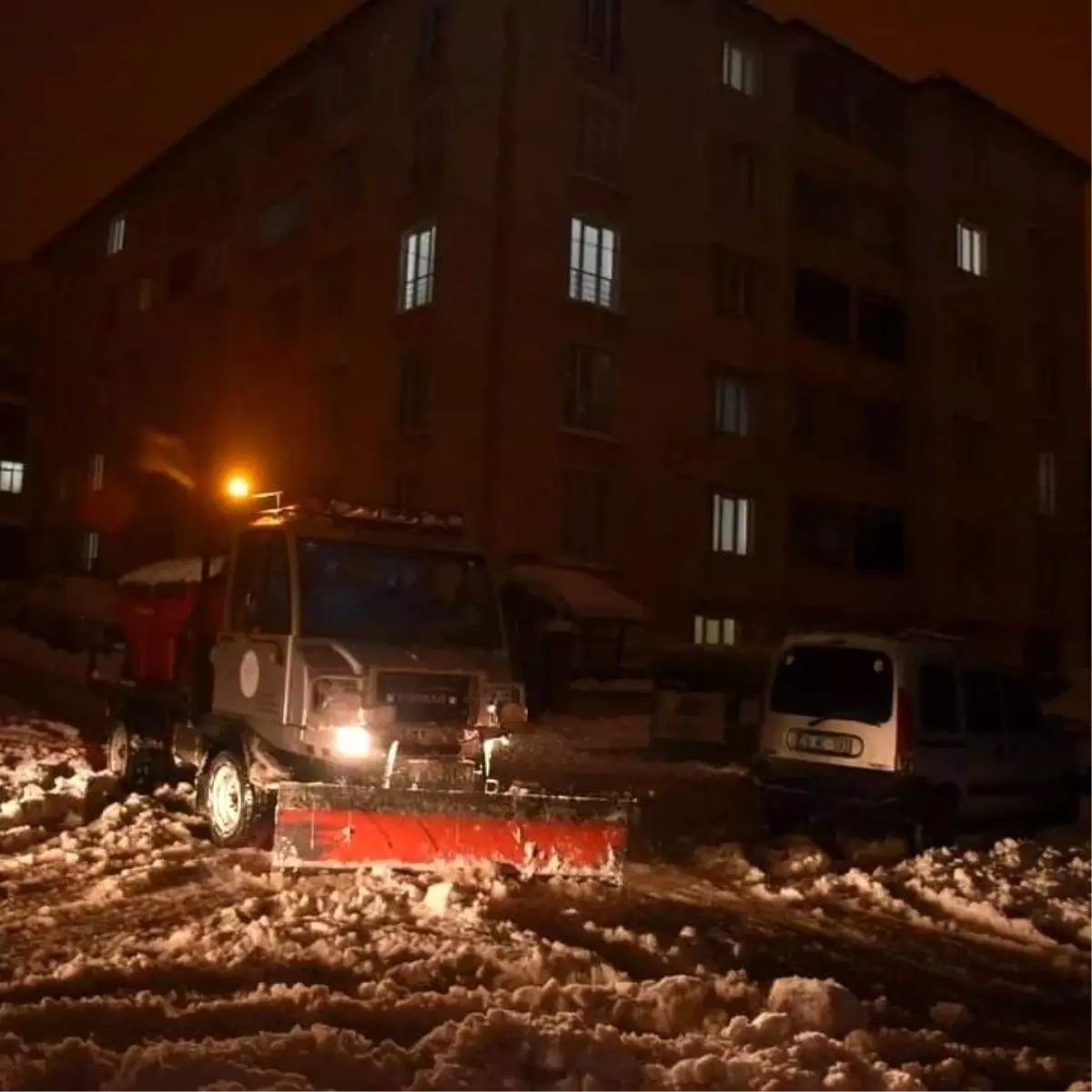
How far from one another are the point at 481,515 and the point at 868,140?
53.4 ft

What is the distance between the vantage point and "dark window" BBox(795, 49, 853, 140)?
3403 centimetres

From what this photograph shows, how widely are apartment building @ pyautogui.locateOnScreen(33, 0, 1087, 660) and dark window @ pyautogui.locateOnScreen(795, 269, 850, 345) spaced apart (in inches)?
3.6

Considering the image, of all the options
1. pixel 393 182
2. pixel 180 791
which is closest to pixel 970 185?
pixel 393 182

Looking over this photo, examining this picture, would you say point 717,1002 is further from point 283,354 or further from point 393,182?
point 283,354

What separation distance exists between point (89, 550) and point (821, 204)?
24589mm

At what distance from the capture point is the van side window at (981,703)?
1194 cm

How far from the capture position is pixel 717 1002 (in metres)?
6.56

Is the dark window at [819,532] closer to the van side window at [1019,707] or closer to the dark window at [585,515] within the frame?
the dark window at [585,515]

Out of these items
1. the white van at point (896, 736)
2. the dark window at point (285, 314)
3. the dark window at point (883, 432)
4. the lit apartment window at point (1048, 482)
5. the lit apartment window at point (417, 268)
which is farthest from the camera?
the lit apartment window at point (1048, 482)

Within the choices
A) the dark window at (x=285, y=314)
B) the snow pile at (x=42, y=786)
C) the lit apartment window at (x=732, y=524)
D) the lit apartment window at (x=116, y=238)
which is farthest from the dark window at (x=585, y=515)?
the lit apartment window at (x=116, y=238)

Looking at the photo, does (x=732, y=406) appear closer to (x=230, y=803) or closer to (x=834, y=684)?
(x=834, y=684)

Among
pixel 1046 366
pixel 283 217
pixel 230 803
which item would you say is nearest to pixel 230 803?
pixel 230 803

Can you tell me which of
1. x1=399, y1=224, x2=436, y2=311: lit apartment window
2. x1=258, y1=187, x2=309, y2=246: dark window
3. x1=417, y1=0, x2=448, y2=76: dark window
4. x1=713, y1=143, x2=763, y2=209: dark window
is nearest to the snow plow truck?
x1=399, y1=224, x2=436, y2=311: lit apartment window

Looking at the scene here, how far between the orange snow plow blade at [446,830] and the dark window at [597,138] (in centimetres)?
2208
